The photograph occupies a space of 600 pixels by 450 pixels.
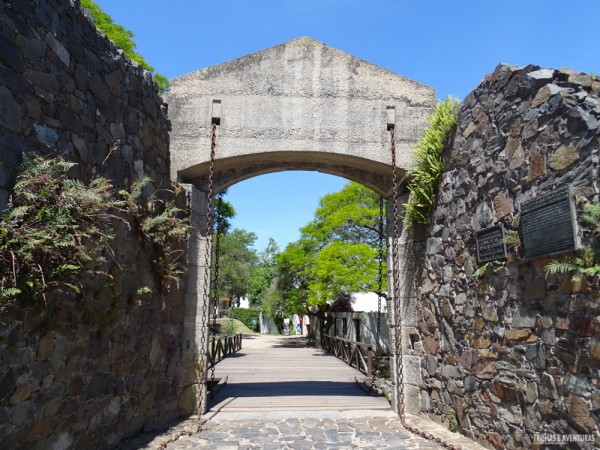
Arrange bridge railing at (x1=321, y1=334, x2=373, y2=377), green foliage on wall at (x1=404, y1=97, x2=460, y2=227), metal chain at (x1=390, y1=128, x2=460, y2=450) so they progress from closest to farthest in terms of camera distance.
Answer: green foliage on wall at (x1=404, y1=97, x2=460, y2=227)
metal chain at (x1=390, y1=128, x2=460, y2=450)
bridge railing at (x1=321, y1=334, x2=373, y2=377)

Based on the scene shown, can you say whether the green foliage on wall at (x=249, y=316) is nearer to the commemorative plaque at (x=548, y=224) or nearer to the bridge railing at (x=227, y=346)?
the bridge railing at (x=227, y=346)

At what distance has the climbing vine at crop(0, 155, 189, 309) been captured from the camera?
258 cm

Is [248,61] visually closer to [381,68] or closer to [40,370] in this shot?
[381,68]

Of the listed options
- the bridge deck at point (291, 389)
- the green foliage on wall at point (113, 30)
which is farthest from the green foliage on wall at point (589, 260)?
the green foliage on wall at point (113, 30)

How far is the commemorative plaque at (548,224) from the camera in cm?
307

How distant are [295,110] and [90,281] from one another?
337cm

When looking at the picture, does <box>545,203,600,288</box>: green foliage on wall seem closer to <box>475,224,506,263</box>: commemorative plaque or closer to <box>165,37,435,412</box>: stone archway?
<box>475,224,506,263</box>: commemorative plaque

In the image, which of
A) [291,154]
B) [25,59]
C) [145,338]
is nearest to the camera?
[25,59]

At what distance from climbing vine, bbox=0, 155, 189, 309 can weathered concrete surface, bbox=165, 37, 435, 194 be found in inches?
94.4

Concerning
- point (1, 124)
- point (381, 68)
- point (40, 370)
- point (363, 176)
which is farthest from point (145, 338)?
point (381, 68)

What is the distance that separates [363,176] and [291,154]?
1.09 meters

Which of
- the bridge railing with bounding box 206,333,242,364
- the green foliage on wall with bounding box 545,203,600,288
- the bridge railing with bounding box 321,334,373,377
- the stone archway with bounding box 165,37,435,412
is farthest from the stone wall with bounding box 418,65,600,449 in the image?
the bridge railing with bounding box 206,333,242,364

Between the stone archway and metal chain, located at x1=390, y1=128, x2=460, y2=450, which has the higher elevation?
the stone archway

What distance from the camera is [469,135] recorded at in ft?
15.2
